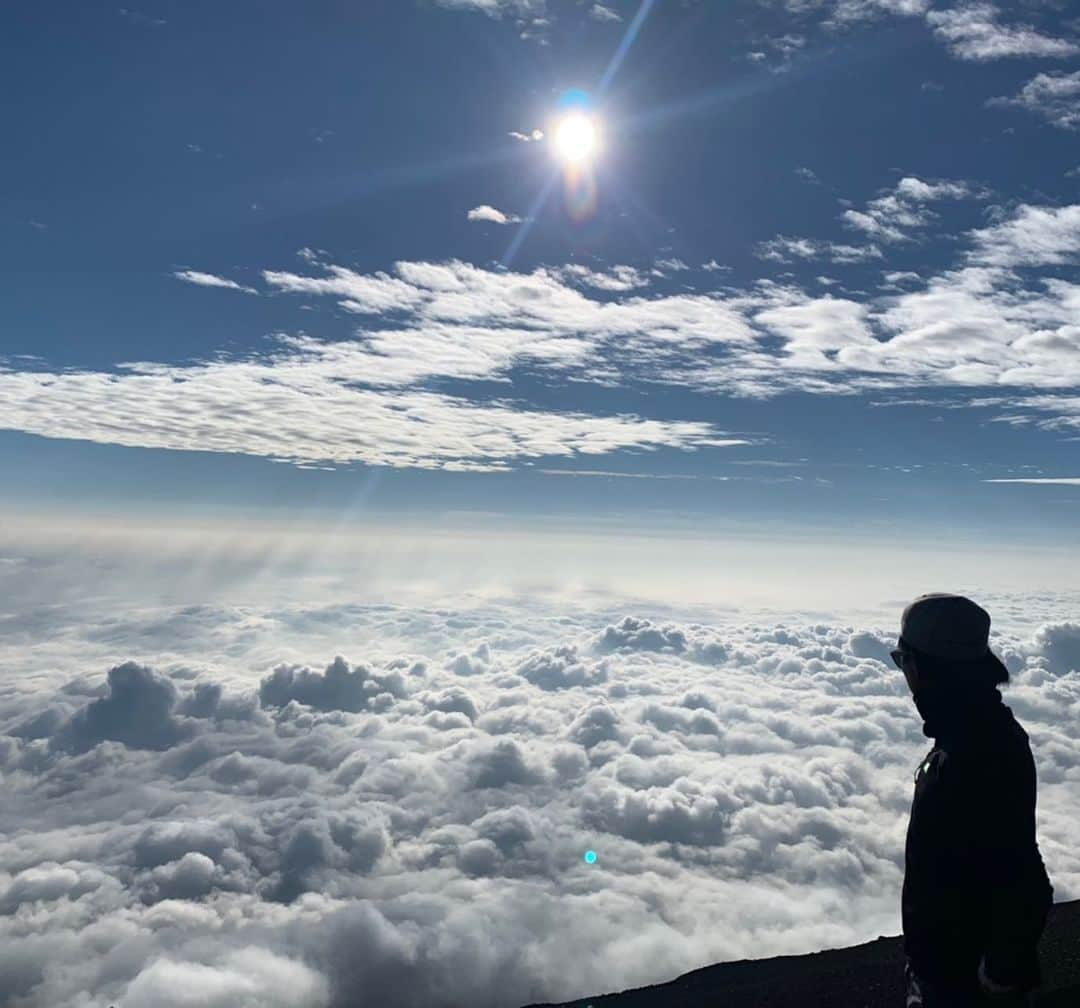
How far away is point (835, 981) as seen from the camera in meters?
58.4

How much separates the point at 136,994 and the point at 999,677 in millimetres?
276438

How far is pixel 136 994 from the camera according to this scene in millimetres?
198625

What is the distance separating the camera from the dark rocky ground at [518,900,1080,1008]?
126ft

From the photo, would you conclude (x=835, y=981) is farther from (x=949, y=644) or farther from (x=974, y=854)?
(x=949, y=644)

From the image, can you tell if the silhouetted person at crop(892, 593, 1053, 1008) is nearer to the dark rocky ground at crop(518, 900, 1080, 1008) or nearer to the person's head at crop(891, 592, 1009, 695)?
the person's head at crop(891, 592, 1009, 695)

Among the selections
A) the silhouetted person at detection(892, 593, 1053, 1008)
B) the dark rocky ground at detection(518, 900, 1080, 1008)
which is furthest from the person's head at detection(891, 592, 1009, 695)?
the dark rocky ground at detection(518, 900, 1080, 1008)

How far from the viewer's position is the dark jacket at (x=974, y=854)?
4.66 m

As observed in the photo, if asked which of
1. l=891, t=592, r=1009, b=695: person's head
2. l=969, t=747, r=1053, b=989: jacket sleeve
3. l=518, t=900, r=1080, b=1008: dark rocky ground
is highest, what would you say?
l=891, t=592, r=1009, b=695: person's head

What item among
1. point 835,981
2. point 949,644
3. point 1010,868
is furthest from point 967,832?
point 835,981

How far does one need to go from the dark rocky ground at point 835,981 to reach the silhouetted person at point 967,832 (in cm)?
2997

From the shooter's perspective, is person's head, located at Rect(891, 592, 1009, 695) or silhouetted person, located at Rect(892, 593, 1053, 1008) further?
person's head, located at Rect(891, 592, 1009, 695)

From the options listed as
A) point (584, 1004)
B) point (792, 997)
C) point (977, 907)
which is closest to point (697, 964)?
point (584, 1004)

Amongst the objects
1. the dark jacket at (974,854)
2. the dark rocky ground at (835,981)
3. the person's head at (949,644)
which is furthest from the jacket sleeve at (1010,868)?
the dark rocky ground at (835,981)

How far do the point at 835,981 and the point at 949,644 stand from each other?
236ft
